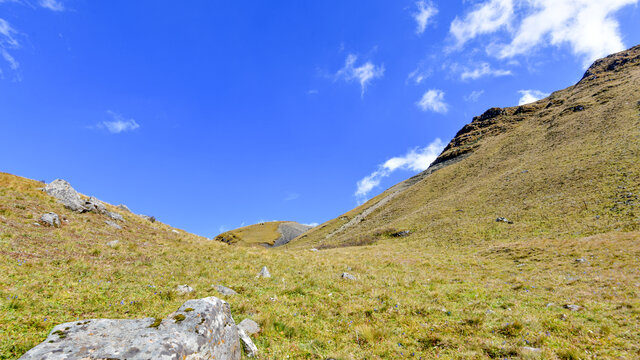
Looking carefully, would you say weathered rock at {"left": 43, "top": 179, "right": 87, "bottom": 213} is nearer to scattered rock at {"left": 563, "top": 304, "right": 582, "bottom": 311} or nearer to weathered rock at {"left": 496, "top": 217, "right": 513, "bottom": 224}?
scattered rock at {"left": 563, "top": 304, "right": 582, "bottom": 311}

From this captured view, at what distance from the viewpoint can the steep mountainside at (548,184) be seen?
30.1 metres

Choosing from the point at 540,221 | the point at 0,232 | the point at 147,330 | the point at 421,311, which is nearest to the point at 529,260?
the point at 540,221

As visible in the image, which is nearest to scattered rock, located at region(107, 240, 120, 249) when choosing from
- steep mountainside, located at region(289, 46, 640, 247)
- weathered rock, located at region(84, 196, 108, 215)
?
weathered rock, located at region(84, 196, 108, 215)

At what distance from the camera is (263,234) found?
112188 millimetres

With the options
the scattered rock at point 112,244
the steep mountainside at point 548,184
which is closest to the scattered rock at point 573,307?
the steep mountainside at point 548,184

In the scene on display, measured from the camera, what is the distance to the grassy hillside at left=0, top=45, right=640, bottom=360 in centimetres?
788

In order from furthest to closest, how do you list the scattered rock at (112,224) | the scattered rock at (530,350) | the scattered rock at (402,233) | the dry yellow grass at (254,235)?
the dry yellow grass at (254,235) → the scattered rock at (402,233) → the scattered rock at (112,224) → the scattered rock at (530,350)

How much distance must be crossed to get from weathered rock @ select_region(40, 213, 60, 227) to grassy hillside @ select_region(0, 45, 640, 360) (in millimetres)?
491

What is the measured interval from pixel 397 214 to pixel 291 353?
5898cm

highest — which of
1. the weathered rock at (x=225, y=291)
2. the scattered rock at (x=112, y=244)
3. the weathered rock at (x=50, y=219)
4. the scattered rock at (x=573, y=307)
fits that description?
the weathered rock at (x=50, y=219)

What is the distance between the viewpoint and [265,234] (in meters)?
112

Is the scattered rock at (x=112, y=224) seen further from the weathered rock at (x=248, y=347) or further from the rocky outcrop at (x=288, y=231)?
the rocky outcrop at (x=288, y=231)

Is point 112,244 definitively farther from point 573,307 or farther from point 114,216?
point 573,307

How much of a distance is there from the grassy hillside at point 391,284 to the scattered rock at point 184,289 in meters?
0.40
